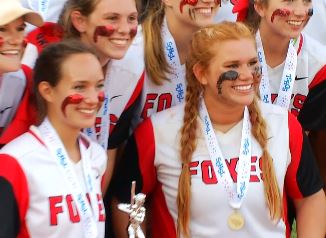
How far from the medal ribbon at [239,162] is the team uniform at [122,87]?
477 mm

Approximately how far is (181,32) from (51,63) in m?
1.10

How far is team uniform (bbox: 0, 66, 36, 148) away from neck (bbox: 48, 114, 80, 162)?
0.47 feet

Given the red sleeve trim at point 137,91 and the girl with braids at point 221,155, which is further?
the red sleeve trim at point 137,91

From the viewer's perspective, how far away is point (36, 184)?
3.58 metres

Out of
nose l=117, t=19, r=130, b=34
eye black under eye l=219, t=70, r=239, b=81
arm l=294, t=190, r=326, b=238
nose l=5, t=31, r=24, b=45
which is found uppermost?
nose l=117, t=19, r=130, b=34

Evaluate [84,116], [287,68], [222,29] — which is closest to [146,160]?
[84,116]

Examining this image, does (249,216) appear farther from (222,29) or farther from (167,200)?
(222,29)

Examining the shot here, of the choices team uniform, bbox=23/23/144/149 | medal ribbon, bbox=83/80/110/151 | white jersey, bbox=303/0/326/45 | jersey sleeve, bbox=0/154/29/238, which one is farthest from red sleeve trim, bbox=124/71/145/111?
white jersey, bbox=303/0/326/45

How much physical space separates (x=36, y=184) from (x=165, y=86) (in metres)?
1.23

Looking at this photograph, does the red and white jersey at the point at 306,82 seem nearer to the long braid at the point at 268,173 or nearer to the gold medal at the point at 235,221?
the long braid at the point at 268,173

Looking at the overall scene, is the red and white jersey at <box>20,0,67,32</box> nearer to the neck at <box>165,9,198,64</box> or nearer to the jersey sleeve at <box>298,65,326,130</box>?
the neck at <box>165,9,198,64</box>

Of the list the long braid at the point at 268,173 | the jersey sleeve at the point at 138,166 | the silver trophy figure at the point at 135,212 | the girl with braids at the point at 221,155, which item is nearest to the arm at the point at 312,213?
the girl with braids at the point at 221,155

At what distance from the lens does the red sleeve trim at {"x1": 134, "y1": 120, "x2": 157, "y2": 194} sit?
4.15m

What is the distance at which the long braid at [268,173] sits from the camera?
13.2 ft
